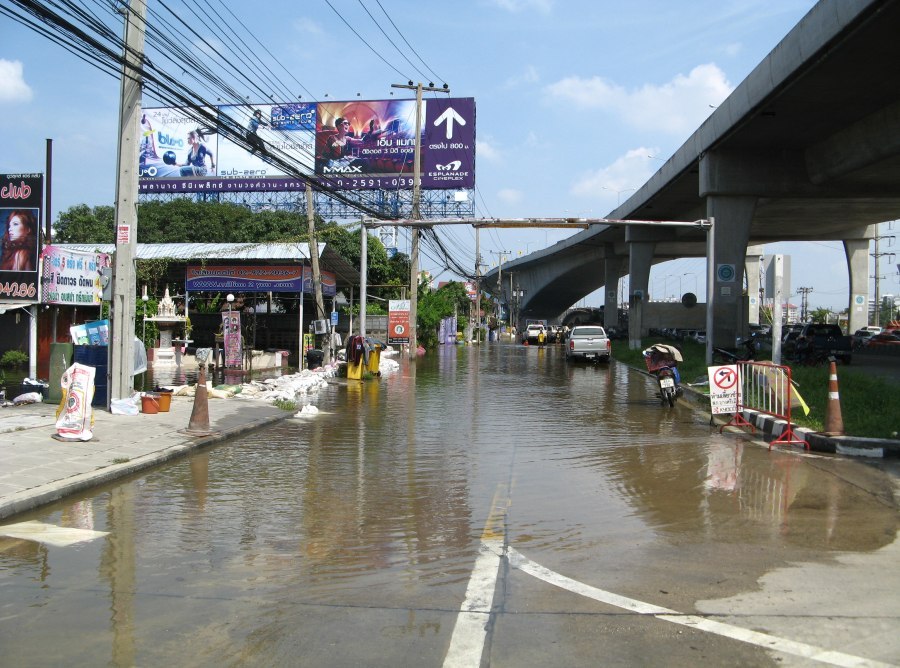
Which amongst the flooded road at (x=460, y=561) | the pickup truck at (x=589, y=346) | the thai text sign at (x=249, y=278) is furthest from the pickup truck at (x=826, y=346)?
the flooded road at (x=460, y=561)

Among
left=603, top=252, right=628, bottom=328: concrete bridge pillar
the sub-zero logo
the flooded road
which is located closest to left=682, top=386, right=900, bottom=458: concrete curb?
the flooded road

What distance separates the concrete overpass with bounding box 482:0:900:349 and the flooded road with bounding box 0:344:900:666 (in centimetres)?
1132

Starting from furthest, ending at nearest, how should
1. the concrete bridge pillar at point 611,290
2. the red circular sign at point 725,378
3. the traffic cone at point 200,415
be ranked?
1. the concrete bridge pillar at point 611,290
2. the red circular sign at point 725,378
3. the traffic cone at point 200,415

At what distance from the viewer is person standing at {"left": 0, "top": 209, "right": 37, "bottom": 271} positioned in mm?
18766

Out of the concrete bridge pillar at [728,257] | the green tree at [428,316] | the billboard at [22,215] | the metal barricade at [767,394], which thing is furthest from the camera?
the green tree at [428,316]

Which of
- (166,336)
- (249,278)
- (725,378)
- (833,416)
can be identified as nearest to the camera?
(833,416)

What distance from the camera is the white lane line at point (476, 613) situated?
4.34m

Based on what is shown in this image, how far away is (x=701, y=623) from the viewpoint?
4836mm

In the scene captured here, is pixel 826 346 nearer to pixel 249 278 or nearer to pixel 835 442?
pixel 249 278

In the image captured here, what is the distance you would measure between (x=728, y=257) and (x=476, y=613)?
27.6m

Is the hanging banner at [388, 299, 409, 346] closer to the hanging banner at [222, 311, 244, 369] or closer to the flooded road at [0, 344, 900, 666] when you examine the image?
the hanging banner at [222, 311, 244, 369]

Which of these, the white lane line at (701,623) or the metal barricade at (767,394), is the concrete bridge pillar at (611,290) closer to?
the metal barricade at (767,394)

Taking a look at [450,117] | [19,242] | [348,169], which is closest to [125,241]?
[19,242]

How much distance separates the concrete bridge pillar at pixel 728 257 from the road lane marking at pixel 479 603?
947 inches
